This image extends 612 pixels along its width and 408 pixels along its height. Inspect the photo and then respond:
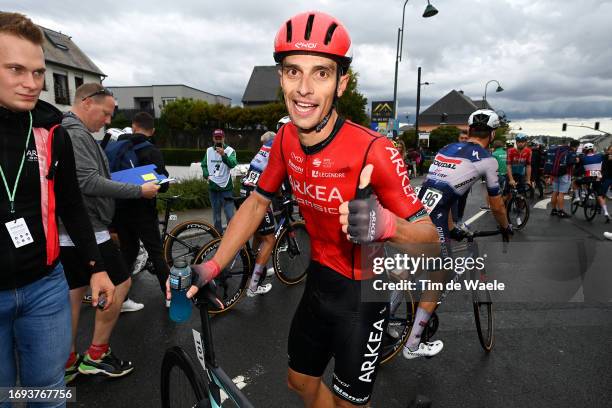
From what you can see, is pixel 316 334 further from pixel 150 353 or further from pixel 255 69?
pixel 255 69

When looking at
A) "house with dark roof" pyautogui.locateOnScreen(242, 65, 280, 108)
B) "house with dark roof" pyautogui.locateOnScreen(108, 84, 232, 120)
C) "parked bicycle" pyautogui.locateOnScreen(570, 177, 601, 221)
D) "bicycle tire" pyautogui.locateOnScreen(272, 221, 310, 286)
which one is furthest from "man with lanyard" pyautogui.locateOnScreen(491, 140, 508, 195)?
"house with dark roof" pyautogui.locateOnScreen(242, 65, 280, 108)

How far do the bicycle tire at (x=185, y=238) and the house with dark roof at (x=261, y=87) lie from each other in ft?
239

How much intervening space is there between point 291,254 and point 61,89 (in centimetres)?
3863

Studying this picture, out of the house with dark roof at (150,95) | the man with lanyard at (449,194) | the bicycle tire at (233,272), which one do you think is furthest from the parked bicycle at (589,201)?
the house with dark roof at (150,95)

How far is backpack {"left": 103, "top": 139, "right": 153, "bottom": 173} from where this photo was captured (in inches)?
153

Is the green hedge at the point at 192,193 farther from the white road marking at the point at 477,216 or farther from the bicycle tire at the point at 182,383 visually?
the bicycle tire at the point at 182,383

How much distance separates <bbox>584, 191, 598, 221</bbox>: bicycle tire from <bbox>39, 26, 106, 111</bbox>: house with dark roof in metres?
37.2

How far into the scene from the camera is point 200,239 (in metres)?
5.39

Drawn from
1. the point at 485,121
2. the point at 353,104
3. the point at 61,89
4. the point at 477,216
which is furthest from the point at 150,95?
the point at 485,121

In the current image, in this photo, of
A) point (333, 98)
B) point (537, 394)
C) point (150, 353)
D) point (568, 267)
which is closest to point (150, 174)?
point (150, 353)

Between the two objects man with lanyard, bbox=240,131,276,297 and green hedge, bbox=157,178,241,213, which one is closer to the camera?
man with lanyard, bbox=240,131,276,297

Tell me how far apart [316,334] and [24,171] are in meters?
1.67

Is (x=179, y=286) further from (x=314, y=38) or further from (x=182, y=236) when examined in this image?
(x=182, y=236)

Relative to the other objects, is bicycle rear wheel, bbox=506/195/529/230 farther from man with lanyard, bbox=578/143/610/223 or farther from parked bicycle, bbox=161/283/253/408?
parked bicycle, bbox=161/283/253/408
